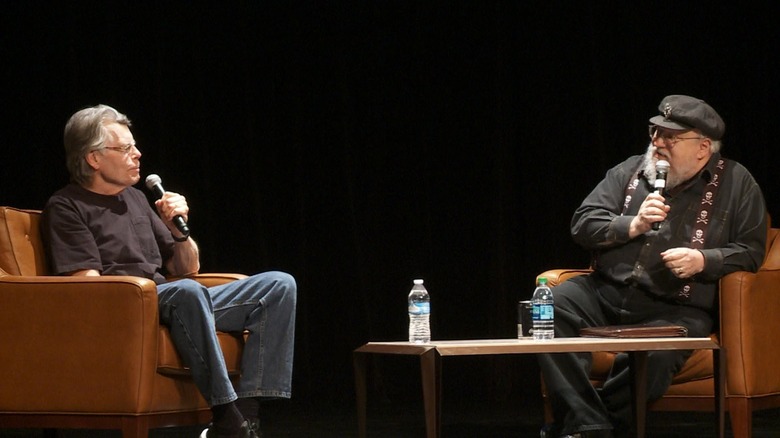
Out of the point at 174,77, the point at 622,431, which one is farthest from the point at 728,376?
the point at 174,77

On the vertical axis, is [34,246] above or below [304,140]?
below

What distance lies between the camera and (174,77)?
5.30 metres

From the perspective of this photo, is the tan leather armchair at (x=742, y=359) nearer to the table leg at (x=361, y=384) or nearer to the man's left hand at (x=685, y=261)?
the man's left hand at (x=685, y=261)

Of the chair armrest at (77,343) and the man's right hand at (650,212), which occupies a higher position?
the man's right hand at (650,212)

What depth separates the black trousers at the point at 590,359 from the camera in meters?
3.21

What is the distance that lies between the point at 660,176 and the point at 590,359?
0.63 meters

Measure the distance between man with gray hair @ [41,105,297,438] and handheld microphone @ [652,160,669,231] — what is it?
46.4 inches

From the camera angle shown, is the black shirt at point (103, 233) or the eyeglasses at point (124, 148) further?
the eyeglasses at point (124, 148)

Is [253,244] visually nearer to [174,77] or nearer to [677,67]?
[174,77]

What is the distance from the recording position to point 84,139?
334cm

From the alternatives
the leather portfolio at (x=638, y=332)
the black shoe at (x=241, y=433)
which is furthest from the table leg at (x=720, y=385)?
the black shoe at (x=241, y=433)

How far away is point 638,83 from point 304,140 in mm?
1663

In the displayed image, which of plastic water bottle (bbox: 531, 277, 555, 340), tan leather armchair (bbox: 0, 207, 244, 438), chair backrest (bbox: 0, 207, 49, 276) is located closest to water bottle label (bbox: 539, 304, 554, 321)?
plastic water bottle (bbox: 531, 277, 555, 340)

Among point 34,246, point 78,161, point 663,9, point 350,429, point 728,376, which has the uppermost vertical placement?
point 663,9
